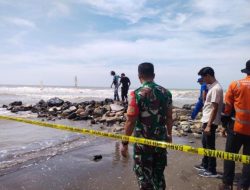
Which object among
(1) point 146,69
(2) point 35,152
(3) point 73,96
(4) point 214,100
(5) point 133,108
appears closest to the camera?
(5) point 133,108

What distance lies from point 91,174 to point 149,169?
2.54 meters

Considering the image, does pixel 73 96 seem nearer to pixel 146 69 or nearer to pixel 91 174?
pixel 91 174

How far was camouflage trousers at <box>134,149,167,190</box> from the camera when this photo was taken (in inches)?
152

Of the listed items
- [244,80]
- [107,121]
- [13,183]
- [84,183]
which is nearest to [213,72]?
[244,80]

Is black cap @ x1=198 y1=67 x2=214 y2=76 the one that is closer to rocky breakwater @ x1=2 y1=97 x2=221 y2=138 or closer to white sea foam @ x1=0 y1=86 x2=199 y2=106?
rocky breakwater @ x1=2 y1=97 x2=221 y2=138

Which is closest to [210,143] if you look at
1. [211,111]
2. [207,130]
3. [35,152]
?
[207,130]

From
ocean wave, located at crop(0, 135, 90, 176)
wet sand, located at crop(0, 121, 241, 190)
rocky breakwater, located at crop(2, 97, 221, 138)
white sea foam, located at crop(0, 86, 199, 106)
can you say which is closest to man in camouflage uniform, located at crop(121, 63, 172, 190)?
wet sand, located at crop(0, 121, 241, 190)

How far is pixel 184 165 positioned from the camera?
677 cm

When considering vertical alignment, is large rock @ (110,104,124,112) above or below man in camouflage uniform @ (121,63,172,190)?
below

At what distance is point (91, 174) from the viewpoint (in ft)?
20.1

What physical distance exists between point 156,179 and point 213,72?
271 centimetres

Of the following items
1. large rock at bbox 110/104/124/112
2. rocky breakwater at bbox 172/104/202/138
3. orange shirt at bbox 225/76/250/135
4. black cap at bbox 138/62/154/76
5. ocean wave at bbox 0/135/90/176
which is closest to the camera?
black cap at bbox 138/62/154/76

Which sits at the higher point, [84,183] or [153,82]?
[153,82]

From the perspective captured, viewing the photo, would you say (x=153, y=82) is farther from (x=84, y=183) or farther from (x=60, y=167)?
(x=60, y=167)
